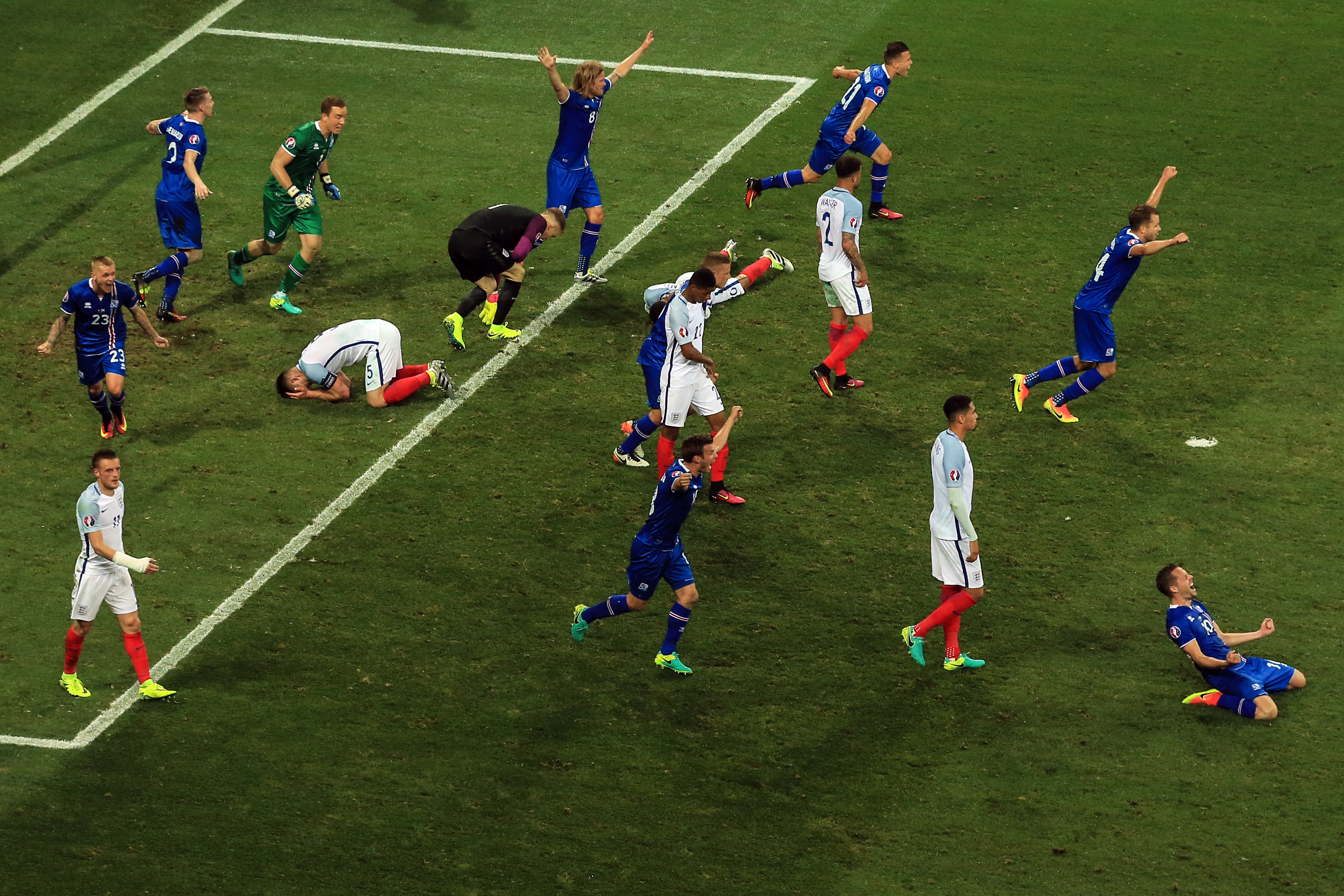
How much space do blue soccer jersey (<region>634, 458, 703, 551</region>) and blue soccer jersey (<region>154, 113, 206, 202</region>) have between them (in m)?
8.13

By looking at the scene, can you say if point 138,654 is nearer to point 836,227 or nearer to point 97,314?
point 97,314

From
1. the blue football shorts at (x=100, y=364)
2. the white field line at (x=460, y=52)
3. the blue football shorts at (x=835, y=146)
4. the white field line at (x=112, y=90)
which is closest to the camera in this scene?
the blue football shorts at (x=100, y=364)

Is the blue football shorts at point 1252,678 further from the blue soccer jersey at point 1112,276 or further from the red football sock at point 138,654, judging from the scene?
the red football sock at point 138,654

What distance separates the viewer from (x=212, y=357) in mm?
19109

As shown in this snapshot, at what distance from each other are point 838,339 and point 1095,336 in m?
2.74

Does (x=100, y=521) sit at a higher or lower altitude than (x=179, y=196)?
lower

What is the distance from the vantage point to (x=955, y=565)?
14328 millimetres

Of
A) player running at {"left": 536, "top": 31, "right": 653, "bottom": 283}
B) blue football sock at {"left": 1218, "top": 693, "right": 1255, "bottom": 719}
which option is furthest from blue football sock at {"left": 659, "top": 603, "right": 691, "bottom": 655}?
player running at {"left": 536, "top": 31, "right": 653, "bottom": 283}

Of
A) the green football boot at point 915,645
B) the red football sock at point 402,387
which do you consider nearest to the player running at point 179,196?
the red football sock at point 402,387

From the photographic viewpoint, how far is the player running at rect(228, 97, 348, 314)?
1945 cm

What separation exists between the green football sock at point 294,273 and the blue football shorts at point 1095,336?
8826mm

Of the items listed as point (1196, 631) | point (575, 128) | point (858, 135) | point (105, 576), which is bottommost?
point (105, 576)

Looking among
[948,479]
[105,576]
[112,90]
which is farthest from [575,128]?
[112,90]

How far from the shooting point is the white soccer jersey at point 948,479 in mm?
14172
